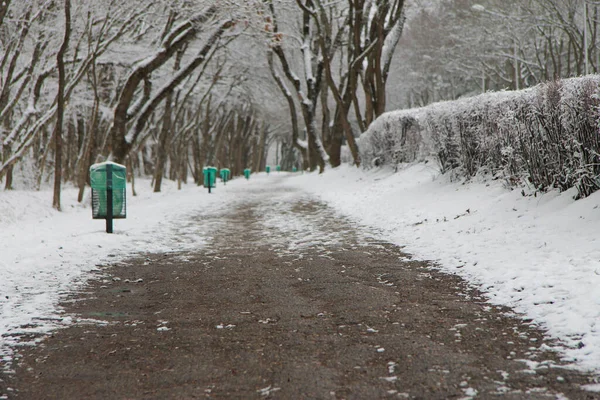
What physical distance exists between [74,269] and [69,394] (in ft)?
12.6

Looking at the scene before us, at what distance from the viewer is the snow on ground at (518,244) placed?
4.18 metres

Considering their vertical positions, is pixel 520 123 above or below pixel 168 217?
above

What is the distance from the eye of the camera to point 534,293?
15.7 ft

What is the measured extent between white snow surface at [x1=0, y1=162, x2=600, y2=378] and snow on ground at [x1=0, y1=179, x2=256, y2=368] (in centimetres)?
1

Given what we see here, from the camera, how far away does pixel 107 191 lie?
9484mm

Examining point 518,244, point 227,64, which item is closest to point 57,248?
point 518,244

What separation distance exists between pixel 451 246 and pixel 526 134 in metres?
2.54

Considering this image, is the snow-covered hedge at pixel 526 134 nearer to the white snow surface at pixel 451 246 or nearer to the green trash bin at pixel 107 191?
the white snow surface at pixel 451 246

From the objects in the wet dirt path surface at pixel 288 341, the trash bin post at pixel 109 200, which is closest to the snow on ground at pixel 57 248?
the trash bin post at pixel 109 200

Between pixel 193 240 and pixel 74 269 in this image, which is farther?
pixel 193 240

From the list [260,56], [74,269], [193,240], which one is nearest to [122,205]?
[193,240]

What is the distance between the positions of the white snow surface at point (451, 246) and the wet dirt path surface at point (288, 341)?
0.27 meters

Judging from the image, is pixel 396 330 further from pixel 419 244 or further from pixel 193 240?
pixel 193 240

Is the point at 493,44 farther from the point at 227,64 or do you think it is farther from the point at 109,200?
the point at 109,200
